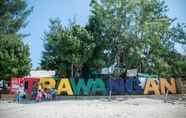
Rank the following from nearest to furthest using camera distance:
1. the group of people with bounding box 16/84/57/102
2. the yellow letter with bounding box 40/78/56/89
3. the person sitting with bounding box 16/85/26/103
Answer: the group of people with bounding box 16/84/57/102 → the person sitting with bounding box 16/85/26/103 → the yellow letter with bounding box 40/78/56/89

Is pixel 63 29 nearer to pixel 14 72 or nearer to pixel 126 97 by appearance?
pixel 14 72

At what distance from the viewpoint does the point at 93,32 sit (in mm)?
31734

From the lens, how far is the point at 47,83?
2905cm

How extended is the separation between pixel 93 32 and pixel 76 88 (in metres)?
5.86

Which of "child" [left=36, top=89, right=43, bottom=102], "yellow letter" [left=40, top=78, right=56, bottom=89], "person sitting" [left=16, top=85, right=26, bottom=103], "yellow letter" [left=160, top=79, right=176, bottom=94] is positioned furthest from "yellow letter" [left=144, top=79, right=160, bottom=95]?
"person sitting" [left=16, top=85, right=26, bottom=103]

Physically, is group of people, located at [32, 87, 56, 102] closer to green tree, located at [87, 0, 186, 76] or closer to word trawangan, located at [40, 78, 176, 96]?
word trawangan, located at [40, 78, 176, 96]

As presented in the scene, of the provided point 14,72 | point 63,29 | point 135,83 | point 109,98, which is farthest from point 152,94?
point 14,72

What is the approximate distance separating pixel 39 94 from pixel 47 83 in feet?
6.95

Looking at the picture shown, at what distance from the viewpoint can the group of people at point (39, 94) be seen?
89.4 feet

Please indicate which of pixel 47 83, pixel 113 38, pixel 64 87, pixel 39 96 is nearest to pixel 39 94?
pixel 39 96

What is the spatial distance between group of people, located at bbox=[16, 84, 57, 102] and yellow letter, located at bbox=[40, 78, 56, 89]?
0.34 m

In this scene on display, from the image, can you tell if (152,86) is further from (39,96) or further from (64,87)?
(39,96)

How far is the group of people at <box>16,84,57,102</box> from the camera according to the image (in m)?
27.2

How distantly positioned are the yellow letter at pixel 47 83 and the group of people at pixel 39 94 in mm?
344
